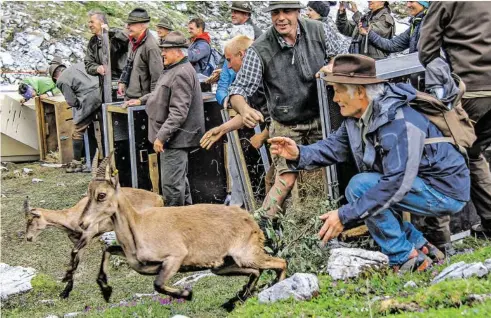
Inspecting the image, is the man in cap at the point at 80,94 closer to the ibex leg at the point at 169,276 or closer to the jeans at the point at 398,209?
the ibex leg at the point at 169,276

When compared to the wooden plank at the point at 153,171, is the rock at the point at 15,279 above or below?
below

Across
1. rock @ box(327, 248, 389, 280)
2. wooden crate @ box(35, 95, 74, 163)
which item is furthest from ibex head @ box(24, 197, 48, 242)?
wooden crate @ box(35, 95, 74, 163)

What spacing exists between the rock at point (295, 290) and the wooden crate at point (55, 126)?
9861 millimetres

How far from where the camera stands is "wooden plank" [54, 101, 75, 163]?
15.2 metres

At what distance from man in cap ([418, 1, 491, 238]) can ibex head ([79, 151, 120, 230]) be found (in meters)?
3.07

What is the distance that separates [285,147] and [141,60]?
488 cm

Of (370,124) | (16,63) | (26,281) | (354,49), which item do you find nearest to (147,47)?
(354,49)

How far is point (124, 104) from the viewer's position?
1069 centimetres

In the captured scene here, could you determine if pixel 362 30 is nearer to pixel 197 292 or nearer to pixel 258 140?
pixel 258 140

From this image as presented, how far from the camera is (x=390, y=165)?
6.17 m

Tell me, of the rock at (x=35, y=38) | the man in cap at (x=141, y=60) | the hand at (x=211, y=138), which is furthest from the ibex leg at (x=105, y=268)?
the rock at (x=35, y=38)

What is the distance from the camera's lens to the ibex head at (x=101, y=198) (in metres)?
6.82

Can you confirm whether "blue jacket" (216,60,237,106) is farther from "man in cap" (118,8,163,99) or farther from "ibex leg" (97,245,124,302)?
"ibex leg" (97,245,124,302)

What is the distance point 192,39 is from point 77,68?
7.54 feet
